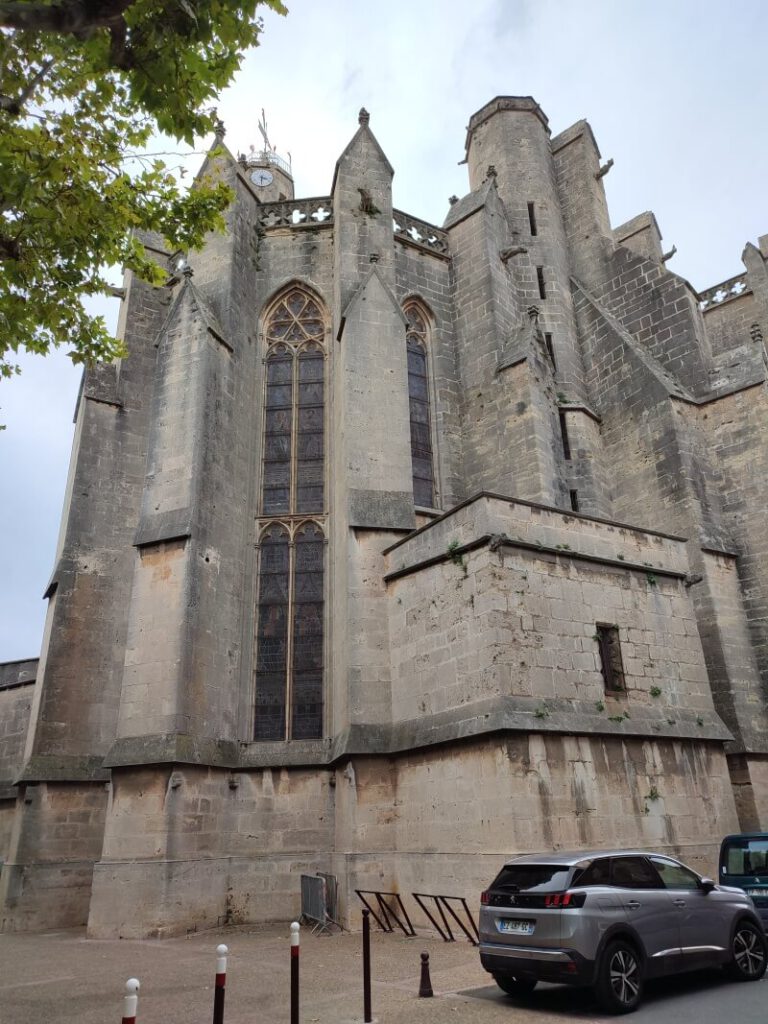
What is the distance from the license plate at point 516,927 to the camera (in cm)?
606

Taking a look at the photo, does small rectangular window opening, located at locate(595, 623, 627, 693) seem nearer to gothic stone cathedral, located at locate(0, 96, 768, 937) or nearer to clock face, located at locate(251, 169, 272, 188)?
gothic stone cathedral, located at locate(0, 96, 768, 937)

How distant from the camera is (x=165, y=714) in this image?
A: 11.8m

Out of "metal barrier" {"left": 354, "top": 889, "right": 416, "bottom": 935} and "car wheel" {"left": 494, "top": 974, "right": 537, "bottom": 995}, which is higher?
"metal barrier" {"left": 354, "top": 889, "right": 416, "bottom": 935}

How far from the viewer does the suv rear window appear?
6145 millimetres

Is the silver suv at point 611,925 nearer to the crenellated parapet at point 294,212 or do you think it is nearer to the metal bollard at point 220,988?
the metal bollard at point 220,988

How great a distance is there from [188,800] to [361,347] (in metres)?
8.60

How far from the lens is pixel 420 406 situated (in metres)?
16.4

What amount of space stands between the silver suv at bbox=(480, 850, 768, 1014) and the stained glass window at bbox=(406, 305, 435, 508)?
9.51 m

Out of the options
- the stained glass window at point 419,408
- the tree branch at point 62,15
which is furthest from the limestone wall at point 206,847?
the tree branch at point 62,15

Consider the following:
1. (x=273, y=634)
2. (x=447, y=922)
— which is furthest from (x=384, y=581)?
(x=447, y=922)

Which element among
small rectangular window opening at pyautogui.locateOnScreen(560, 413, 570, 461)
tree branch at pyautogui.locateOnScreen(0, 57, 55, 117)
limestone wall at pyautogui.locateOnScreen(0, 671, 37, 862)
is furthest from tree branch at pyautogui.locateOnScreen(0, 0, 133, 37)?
limestone wall at pyautogui.locateOnScreen(0, 671, 37, 862)

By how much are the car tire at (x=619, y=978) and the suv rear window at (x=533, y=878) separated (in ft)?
1.85

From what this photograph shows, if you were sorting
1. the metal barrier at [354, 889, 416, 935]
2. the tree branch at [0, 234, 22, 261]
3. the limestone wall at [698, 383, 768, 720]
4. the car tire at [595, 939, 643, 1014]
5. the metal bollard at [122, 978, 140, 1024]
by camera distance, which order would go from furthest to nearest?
the limestone wall at [698, 383, 768, 720]
the metal barrier at [354, 889, 416, 935]
the tree branch at [0, 234, 22, 261]
the car tire at [595, 939, 643, 1014]
the metal bollard at [122, 978, 140, 1024]

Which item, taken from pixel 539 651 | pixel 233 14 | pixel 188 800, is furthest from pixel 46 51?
pixel 188 800
